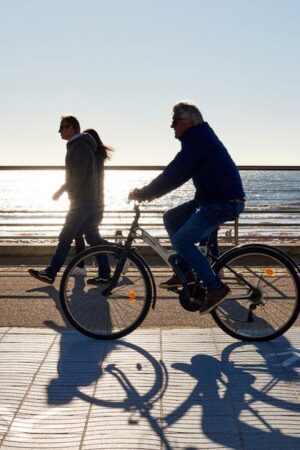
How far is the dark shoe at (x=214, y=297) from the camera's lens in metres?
5.00

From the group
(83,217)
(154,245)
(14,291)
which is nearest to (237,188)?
(154,245)

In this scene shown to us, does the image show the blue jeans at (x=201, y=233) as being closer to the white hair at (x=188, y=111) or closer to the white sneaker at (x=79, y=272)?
the white hair at (x=188, y=111)

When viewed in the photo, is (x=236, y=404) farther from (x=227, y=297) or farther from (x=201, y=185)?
(x=201, y=185)

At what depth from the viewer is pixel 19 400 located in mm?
3979

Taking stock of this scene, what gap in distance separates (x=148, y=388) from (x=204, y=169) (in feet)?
5.22

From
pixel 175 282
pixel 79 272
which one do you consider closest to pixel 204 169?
pixel 175 282

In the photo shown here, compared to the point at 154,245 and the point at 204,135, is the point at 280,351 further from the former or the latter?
the point at 204,135

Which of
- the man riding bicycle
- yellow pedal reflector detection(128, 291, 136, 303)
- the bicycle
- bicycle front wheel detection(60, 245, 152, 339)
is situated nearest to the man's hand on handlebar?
the man riding bicycle

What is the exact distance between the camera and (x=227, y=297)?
512 centimetres

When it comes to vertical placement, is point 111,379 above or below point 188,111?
below

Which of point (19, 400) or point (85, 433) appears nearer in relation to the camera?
point (85, 433)

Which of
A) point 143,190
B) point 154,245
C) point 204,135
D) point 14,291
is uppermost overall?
point 204,135

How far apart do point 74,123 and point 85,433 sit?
3.98 m

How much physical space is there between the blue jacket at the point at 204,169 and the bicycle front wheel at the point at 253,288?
46 centimetres
